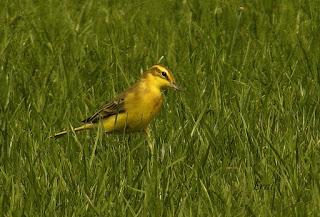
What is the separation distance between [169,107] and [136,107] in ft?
1.43

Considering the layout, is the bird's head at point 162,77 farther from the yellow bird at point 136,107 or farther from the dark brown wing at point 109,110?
the dark brown wing at point 109,110

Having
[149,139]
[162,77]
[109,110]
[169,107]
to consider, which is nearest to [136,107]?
[109,110]

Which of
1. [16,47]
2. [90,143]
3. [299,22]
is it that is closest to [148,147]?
[90,143]

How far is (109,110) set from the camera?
7.84 m

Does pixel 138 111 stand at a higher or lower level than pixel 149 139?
higher

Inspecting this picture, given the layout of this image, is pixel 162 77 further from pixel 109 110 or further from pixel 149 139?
pixel 149 139

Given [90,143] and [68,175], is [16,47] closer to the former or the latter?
[90,143]

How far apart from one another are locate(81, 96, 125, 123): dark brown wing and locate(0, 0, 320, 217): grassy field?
16 cm

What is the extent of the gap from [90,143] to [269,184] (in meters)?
1.60

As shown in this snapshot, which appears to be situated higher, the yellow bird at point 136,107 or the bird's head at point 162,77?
the bird's head at point 162,77

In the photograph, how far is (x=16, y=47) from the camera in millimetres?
9656

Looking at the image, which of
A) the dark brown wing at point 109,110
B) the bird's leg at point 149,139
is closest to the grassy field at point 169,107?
the bird's leg at point 149,139

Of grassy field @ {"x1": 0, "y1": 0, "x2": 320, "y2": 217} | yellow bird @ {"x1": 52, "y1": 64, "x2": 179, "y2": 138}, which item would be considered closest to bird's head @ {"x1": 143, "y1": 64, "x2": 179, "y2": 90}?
yellow bird @ {"x1": 52, "y1": 64, "x2": 179, "y2": 138}

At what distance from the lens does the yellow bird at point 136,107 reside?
770cm
